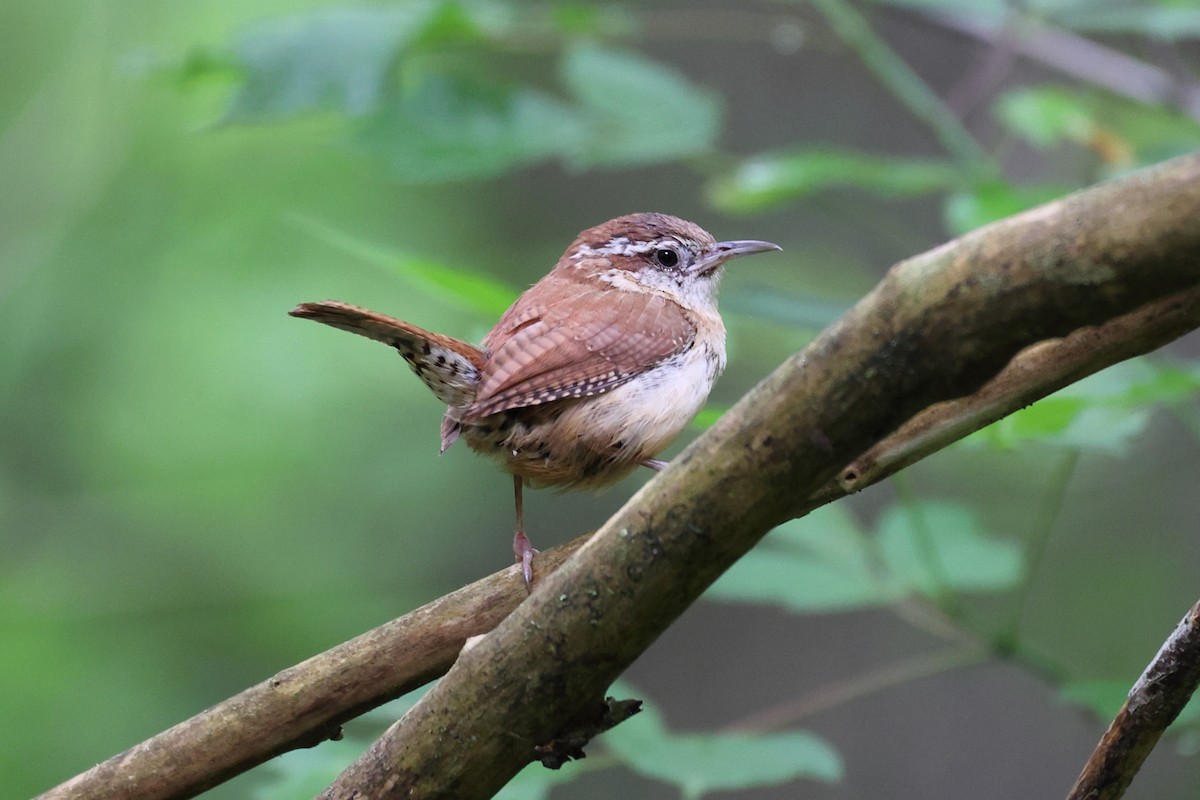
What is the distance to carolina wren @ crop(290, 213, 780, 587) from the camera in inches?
104

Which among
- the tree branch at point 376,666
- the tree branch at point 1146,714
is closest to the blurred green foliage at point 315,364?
the tree branch at point 376,666

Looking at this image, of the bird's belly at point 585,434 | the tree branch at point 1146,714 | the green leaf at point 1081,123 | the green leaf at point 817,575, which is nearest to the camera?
the tree branch at point 1146,714

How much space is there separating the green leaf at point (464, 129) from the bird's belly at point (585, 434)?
3.48ft

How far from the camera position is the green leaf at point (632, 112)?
3.58 meters

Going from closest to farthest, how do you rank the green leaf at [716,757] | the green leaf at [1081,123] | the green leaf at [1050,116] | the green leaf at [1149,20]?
1. the green leaf at [716,757]
2. the green leaf at [1149,20]
3. the green leaf at [1081,123]
4. the green leaf at [1050,116]

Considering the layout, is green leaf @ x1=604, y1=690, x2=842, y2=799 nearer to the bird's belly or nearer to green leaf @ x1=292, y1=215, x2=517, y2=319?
the bird's belly

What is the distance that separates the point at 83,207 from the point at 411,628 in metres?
5.43

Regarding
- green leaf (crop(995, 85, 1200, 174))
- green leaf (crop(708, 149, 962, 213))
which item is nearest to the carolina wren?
green leaf (crop(708, 149, 962, 213))

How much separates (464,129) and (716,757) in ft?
6.81

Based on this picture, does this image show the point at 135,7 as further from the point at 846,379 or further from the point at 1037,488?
the point at 846,379

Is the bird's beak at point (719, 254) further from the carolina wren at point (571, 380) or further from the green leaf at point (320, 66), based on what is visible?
the green leaf at point (320, 66)

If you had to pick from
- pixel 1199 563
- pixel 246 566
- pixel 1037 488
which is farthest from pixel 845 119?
pixel 246 566

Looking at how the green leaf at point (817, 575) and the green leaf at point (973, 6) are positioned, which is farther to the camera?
the green leaf at point (973, 6)

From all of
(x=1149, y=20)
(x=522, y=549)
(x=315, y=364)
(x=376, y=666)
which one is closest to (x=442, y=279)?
(x=522, y=549)
